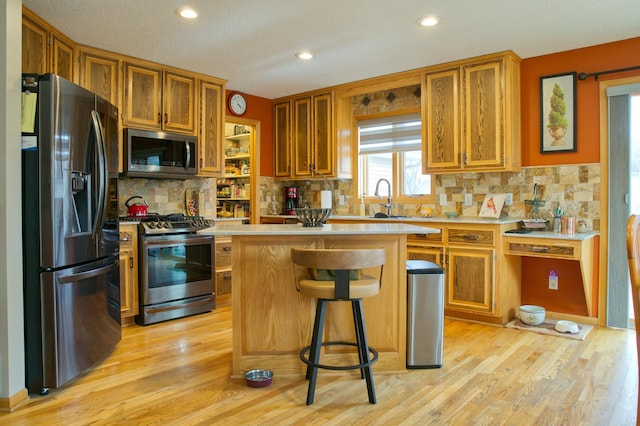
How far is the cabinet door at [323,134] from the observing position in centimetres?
535

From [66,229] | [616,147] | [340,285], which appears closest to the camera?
[340,285]

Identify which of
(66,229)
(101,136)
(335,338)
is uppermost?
(101,136)

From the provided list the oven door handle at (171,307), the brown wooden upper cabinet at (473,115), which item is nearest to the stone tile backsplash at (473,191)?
the brown wooden upper cabinet at (473,115)

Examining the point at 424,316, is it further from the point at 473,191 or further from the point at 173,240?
the point at 173,240

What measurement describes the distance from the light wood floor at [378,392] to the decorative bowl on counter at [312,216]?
0.94 m

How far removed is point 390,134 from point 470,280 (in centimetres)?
205

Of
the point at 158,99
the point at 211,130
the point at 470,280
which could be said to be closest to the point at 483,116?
the point at 470,280

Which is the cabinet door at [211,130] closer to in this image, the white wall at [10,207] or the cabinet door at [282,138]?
the cabinet door at [282,138]

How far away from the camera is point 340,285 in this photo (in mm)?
2299

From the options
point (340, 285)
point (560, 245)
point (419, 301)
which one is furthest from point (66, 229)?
point (560, 245)

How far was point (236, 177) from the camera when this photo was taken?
6.33m

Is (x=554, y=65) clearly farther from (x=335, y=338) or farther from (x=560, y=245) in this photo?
(x=335, y=338)

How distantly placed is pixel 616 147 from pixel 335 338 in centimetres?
289

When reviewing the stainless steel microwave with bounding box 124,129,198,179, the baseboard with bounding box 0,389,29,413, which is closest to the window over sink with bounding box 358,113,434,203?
the stainless steel microwave with bounding box 124,129,198,179
